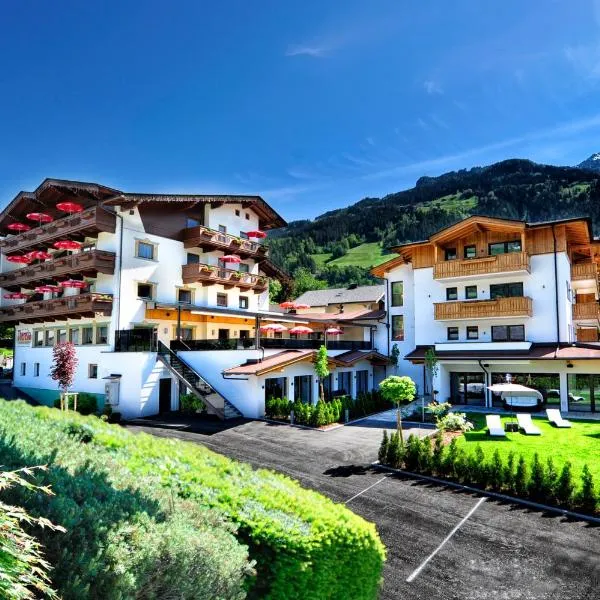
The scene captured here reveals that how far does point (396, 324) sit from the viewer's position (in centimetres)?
3912

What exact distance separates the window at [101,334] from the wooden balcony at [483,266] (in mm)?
24215

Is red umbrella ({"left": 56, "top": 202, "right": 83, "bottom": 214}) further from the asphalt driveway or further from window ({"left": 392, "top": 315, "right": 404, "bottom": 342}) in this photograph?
window ({"left": 392, "top": 315, "right": 404, "bottom": 342})

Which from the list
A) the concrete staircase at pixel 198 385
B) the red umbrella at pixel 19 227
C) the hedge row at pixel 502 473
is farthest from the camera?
the red umbrella at pixel 19 227

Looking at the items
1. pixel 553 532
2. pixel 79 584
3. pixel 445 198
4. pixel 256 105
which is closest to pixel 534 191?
pixel 445 198

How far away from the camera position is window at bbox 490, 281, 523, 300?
3128 centimetres

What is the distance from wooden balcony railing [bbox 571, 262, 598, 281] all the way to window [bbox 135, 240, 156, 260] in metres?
32.2

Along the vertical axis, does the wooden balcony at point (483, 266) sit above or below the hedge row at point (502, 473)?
above

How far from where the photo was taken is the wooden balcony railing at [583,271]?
110ft

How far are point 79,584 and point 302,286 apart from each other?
102 meters

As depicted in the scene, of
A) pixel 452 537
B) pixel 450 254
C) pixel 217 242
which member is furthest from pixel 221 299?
pixel 452 537

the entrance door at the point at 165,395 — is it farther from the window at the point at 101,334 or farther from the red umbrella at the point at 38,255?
the red umbrella at the point at 38,255

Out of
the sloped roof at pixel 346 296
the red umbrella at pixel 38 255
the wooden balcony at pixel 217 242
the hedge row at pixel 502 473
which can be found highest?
the wooden balcony at pixel 217 242

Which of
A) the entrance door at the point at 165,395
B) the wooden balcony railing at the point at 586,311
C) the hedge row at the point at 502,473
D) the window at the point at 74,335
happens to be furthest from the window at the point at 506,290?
the window at the point at 74,335

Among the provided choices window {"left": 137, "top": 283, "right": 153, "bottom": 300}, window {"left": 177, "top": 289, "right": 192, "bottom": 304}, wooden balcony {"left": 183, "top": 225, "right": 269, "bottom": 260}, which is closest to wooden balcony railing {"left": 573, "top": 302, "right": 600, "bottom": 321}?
wooden balcony {"left": 183, "top": 225, "right": 269, "bottom": 260}
